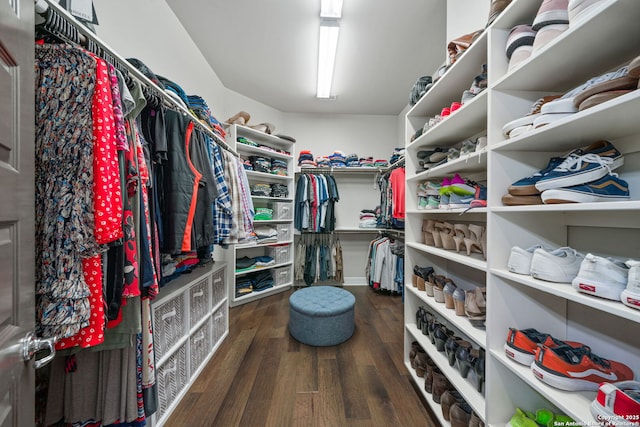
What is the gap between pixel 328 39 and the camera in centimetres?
198

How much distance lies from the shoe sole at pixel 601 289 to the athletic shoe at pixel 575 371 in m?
0.26

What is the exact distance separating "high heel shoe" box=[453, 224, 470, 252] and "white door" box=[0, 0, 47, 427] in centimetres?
155

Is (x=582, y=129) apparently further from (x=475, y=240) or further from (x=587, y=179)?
(x=475, y=240)

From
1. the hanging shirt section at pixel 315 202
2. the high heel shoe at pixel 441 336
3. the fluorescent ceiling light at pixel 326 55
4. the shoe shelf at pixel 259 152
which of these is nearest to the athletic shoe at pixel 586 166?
the high heel shoe at pixel 441 336

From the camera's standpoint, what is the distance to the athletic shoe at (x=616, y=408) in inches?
20.8

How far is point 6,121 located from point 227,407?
1544mm

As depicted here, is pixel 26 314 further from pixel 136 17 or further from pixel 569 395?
pixel 136 17

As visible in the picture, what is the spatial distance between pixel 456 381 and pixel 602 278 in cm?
80

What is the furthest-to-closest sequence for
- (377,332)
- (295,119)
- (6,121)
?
(295,119), (377,332), (6,121)

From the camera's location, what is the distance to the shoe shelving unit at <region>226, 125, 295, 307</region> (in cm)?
277

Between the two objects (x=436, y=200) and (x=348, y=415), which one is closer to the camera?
(x=348, y=415)

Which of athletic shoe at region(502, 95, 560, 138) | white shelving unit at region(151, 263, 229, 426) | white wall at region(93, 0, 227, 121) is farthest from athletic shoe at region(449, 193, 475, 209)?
white wall at region(93, 0, 227, 121)

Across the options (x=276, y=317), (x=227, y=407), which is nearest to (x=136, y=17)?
(x=227, y=407)

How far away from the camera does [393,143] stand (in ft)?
11.6
